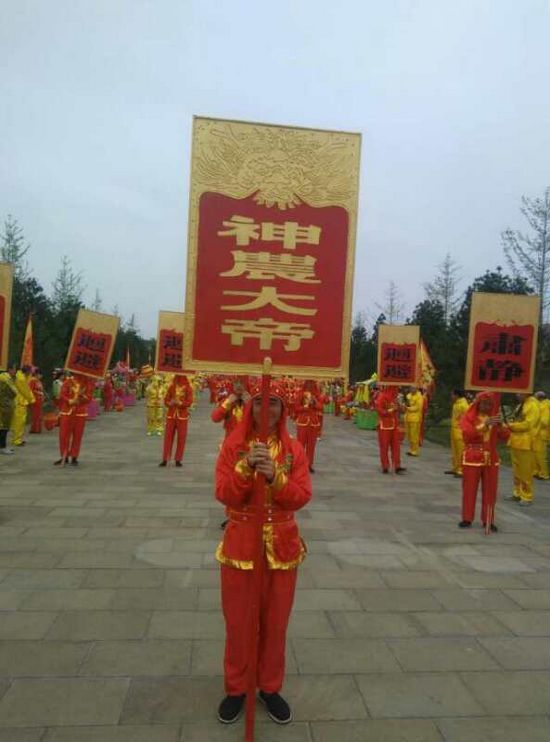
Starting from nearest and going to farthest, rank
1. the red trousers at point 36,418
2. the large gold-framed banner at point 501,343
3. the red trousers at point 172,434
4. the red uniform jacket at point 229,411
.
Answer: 1. the red uniform jacket at point 229,411
2. the large gold-framed banner at point 501,343
3. the red trousers at point 172,434
4. the red trousers at point 36,418

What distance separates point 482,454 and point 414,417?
7.17 metres

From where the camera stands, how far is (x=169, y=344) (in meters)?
11.6

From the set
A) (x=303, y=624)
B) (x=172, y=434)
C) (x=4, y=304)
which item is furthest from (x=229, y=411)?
(x=172, y=434)

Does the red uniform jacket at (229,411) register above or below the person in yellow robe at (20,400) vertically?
above

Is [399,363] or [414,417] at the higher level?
[399,363]

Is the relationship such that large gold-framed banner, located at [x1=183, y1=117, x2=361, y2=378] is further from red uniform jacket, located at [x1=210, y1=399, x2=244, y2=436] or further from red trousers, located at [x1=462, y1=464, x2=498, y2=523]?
red trousers, located at [x1=462, y1=464, x2=498, y2=523]

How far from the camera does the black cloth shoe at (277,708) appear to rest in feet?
9.45

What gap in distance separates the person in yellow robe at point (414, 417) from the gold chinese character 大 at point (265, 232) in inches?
440

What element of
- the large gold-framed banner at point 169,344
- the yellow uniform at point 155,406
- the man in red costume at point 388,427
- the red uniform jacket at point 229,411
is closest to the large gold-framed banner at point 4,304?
the red uniform jacket at point 229,411

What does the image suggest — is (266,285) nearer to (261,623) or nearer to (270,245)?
(270,245)

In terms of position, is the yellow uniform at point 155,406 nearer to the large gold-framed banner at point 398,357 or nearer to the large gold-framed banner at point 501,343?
the large gold-framed banner at point 398,357

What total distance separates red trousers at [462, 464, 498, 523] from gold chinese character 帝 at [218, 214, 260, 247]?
16.0 ft

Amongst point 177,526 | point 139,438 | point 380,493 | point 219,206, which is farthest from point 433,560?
point 139,438

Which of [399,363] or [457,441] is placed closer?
[457,441]
